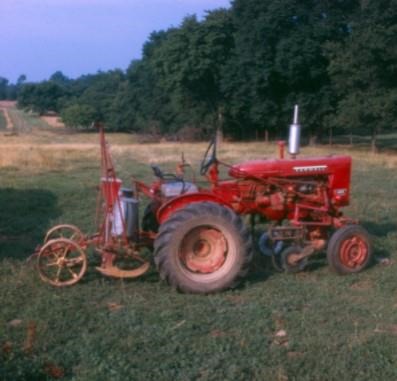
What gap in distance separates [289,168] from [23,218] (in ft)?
18.2

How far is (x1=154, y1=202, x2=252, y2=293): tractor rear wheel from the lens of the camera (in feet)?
25.0

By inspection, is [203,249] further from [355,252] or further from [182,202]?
[355,252]

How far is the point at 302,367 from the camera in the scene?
5418mm

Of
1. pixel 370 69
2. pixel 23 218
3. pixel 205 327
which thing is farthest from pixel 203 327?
pixel 370 69

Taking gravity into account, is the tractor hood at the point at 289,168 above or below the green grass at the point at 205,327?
above

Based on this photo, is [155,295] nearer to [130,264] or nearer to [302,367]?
[130,264]

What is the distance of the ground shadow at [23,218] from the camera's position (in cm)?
997

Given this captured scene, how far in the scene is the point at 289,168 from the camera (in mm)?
8578

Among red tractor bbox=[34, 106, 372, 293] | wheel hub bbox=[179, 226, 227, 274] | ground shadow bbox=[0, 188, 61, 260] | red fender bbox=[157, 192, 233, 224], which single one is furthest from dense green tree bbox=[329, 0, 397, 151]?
wheel hub bbox=[179, 226, 227, 274]

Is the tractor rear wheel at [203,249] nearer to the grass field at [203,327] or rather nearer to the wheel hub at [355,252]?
the grass field at [203,327]

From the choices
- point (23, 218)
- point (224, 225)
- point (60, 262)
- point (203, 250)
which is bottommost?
point (23, 218)

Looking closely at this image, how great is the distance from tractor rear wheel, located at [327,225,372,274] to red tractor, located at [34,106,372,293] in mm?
11

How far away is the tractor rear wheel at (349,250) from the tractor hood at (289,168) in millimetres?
713

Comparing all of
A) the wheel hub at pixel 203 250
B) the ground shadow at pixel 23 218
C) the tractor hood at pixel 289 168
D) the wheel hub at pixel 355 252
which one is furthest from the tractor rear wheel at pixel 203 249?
the ground shadow at pixel 23 218
